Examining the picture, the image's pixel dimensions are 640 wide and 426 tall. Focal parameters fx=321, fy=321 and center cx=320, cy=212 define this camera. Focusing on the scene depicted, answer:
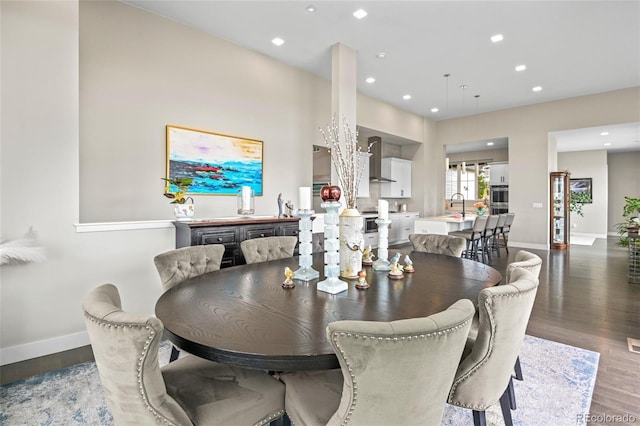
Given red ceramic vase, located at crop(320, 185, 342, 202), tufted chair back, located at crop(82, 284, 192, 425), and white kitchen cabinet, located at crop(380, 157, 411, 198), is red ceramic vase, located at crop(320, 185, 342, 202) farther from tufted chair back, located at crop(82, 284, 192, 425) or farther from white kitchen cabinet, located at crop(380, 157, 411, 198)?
white kitchen cabinet, located at crop(380, 157, 411, 198)

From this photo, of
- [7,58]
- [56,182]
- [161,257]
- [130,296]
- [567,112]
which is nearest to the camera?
[161,257]

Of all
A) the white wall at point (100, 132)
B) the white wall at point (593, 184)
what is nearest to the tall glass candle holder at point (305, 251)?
the white wall at point (100, 132)

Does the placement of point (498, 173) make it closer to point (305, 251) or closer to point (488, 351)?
point (305, 251)

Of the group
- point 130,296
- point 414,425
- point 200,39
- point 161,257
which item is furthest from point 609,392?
point 200,39

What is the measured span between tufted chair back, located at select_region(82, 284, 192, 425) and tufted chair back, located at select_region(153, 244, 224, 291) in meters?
0.93

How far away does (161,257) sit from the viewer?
204cm

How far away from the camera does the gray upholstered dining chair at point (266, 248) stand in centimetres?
263

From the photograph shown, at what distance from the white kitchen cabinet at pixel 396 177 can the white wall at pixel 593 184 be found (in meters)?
6.44

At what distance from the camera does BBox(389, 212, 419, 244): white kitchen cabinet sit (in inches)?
302

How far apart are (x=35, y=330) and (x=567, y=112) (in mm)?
9738

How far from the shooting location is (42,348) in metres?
2.58

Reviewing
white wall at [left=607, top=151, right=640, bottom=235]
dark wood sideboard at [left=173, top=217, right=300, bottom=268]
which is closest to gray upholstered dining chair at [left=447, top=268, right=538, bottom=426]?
dark wood sideboard at [left=173, top=217, right=300, bottom=268]

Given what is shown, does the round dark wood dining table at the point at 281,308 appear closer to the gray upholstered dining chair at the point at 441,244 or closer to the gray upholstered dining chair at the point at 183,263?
the gray upholstered dining chair at the point at 183,263

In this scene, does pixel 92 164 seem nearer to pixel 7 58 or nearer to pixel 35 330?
pixel 7 58
